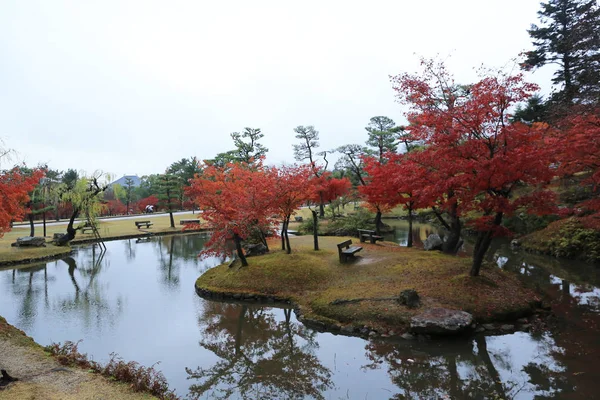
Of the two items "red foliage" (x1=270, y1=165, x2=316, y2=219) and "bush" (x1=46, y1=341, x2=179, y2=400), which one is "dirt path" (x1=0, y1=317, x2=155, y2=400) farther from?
"red foliage" (x1=270, y1=165, x2=316, y2=219)

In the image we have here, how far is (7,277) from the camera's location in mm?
14547

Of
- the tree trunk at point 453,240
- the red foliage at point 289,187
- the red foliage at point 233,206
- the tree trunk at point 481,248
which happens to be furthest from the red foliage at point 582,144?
the red foliage at point 233,206

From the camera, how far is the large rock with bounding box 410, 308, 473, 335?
291 inches

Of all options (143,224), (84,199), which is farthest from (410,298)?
(143,224)

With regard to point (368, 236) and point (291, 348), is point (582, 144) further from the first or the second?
point (368, 236)

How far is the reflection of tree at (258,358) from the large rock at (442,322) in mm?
2249

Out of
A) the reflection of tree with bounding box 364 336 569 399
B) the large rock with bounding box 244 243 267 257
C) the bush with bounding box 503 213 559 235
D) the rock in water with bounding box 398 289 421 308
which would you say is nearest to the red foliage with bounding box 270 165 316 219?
the large rock with bounding box 244 243 267 257

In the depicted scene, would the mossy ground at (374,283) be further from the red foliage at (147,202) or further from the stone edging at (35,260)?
the red foliage at (147,202)

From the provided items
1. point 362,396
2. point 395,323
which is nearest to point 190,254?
point 395,323

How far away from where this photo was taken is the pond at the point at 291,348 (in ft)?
19.2

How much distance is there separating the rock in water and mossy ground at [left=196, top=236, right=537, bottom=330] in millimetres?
143

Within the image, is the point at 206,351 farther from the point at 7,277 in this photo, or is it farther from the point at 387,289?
the point at 7,277

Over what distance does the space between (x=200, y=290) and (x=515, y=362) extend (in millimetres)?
8935

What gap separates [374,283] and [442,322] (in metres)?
2.82
